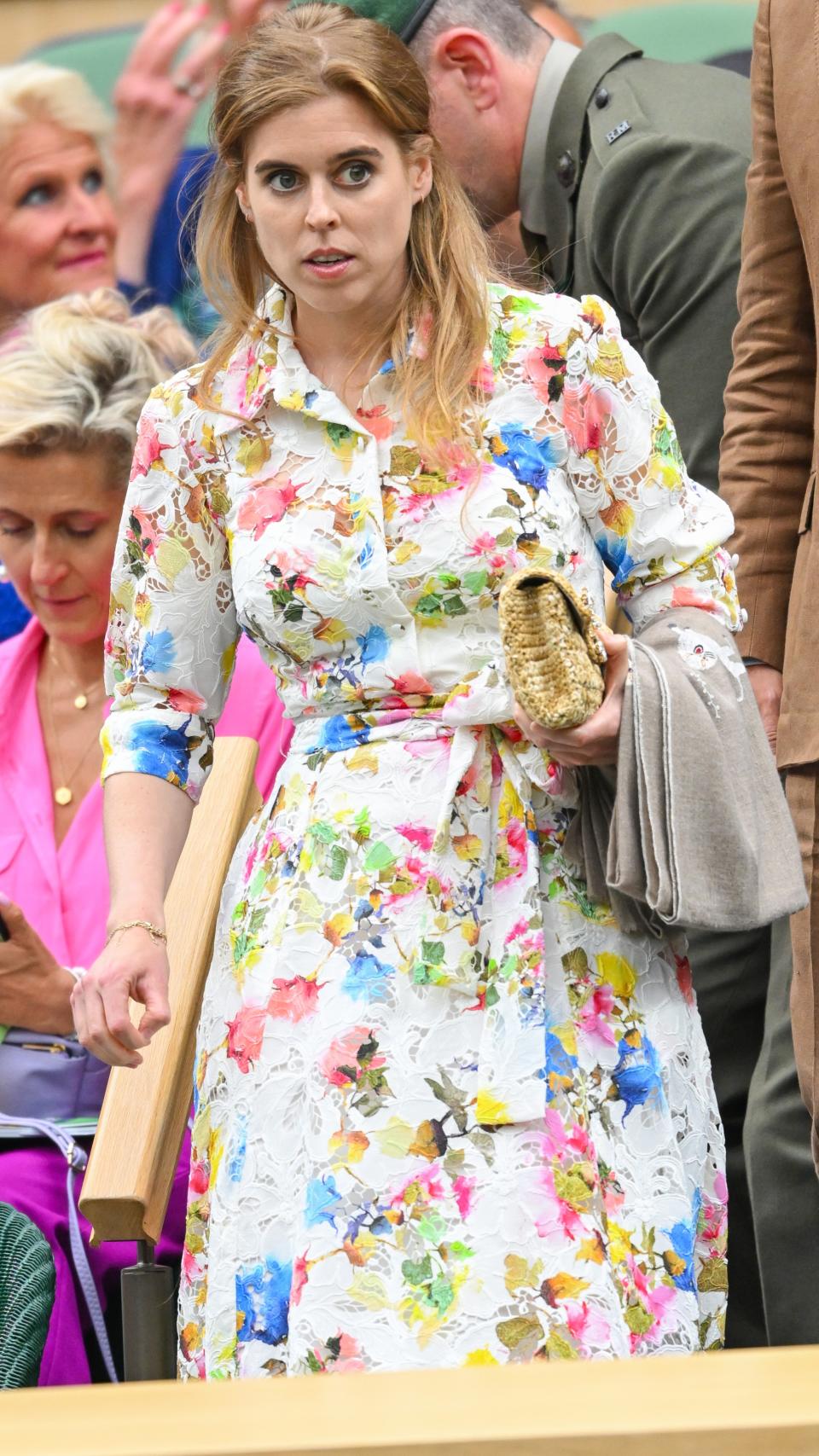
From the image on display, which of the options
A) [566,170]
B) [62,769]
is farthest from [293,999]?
[566,170]

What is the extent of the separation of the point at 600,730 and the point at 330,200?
0.60 m

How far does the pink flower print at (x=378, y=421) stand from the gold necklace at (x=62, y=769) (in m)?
1.19

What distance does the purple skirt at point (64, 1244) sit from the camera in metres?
2.32

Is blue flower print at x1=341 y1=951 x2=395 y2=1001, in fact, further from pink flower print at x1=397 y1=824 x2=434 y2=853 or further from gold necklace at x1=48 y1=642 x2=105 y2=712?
gold necklace at x1=48 y1=642 x2=105 y2=712

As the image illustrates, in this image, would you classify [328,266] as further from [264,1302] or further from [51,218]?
[51,218]

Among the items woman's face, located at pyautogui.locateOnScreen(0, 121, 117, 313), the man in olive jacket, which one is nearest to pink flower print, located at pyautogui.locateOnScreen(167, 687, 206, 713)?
the man in olive jacket

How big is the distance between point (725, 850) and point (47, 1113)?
3.84 ft

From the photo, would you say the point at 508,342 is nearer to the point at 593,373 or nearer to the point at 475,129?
the point at 593,373

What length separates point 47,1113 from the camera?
2666 mm

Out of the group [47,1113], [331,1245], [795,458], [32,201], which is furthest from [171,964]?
[32,201]

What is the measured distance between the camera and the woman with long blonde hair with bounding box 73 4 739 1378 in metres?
1.82

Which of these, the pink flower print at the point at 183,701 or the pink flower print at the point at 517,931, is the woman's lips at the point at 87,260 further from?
the pink flower print at the point at 517,931

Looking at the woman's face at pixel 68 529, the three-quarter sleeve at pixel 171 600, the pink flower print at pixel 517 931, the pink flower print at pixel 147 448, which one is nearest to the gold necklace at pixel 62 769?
the woman's face at pixel 68 529

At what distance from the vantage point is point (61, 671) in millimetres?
3297
